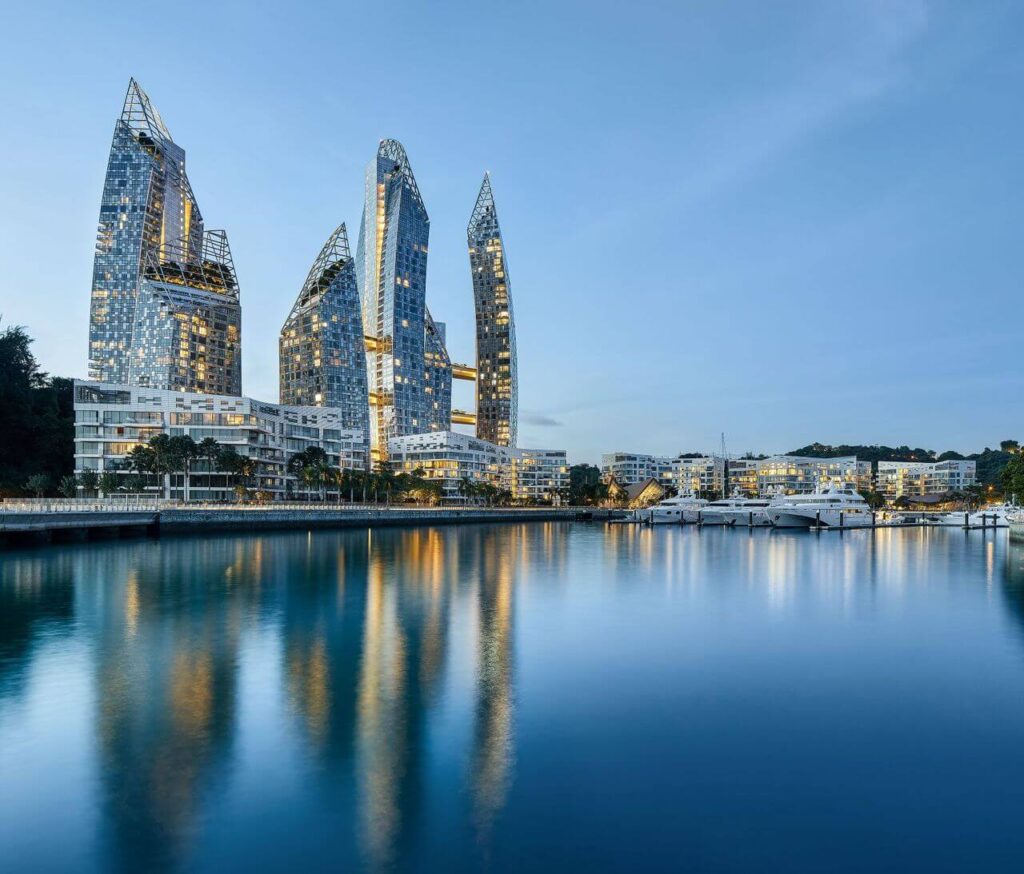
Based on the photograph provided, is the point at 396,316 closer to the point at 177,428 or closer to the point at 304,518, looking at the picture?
the point at 177,428

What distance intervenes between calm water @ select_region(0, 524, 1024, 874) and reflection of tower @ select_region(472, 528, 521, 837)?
8cm

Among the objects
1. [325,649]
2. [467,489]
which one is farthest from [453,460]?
[325,649]

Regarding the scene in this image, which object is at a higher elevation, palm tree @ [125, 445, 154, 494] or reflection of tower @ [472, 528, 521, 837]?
palm tree @ [125, 445, 154, 494]

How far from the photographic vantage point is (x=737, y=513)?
11275 cm

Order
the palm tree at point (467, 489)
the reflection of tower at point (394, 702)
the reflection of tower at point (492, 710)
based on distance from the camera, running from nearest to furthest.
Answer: the reflection of tower at point (394, 702)
the reflection of tower at point (492, 710)
the palm tree at point (467, 489)

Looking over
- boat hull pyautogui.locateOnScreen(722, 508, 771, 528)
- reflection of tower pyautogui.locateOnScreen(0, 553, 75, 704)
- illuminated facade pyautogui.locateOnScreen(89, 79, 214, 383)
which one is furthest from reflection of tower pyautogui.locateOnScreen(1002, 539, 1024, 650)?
illuminated facade pyautogui.locateOnScreen(89, 79, 214, 383)

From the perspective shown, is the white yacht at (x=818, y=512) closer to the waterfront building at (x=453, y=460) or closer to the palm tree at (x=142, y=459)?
the waterfront building at (x=453, y=460)

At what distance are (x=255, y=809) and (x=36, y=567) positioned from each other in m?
41.4

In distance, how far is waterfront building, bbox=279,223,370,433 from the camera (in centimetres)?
17412

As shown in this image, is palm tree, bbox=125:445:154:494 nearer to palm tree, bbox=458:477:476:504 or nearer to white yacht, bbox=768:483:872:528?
palm tree, bbox=458:477:476:504

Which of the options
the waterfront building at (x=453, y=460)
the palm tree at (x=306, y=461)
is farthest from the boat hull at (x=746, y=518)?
the waterfront building at (x=453, y=460)

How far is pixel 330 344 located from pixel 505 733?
555ft

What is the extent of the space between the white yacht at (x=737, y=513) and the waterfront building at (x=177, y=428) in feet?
236

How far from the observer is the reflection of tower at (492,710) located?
11219mm
